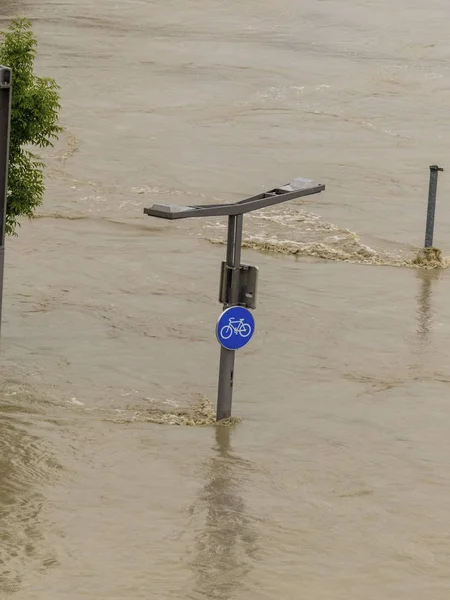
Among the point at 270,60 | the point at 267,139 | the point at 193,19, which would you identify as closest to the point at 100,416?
the point at 267,139

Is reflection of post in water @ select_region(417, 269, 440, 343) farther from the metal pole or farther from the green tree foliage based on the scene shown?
the green tree foliage

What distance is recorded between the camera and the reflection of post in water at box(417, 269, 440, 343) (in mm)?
15705

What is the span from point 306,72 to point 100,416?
70.6 ft

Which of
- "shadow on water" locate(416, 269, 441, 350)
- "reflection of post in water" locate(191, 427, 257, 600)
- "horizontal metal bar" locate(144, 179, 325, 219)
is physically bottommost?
"reflection of post in water" locate(191, 427, 257, 600)

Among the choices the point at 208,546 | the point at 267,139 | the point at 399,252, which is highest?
the point at 267,139

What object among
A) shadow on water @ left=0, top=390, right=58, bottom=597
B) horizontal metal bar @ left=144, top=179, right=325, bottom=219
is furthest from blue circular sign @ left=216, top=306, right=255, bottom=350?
shadow on water @ left=0, top=390, right=58, bottom=597

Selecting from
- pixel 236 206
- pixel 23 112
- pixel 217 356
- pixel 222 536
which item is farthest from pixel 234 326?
pixel 23 112

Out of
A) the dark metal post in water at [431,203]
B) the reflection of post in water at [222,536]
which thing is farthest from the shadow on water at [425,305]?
the reflection of post in water at [222,536]

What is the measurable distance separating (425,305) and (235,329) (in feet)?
19.0

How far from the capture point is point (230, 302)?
11727 millimetres

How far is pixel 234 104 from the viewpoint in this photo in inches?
1141

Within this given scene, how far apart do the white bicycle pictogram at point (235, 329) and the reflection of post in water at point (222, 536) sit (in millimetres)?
1022

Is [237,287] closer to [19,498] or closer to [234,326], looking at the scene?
[234,326]

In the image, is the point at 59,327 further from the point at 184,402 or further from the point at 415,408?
the point at 415,408
